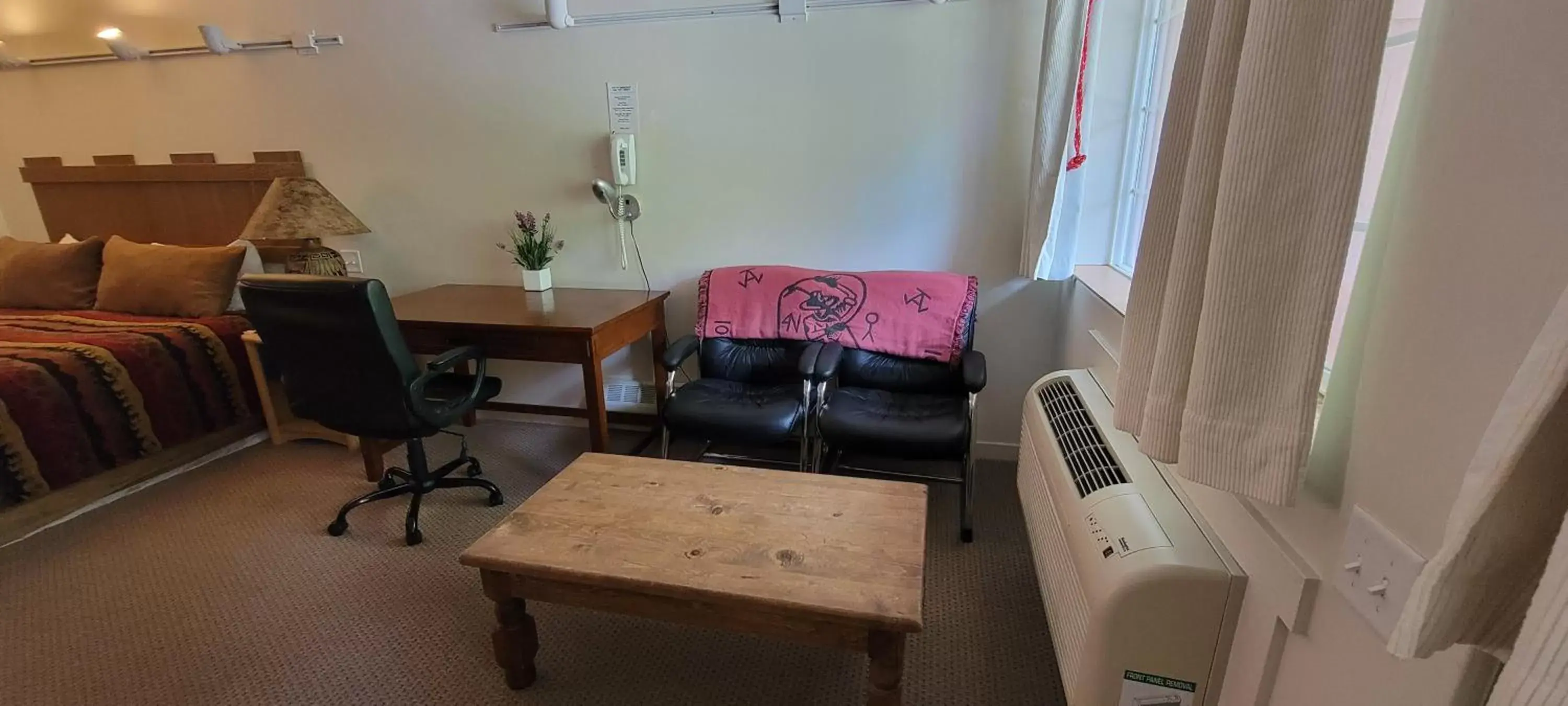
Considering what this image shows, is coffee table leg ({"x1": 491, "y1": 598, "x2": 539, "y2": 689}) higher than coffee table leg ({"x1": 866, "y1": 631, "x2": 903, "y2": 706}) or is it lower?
lower

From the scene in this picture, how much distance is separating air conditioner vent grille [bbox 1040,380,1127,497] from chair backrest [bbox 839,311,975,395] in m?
0.60

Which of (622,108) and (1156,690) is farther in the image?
(622,108)

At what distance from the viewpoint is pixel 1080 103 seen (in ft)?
6.84

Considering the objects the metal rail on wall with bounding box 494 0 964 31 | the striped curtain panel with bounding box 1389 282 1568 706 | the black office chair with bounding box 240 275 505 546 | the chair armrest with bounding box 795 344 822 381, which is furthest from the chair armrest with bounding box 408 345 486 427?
the striped curtain panel with bounding box 1389 282 1568 706

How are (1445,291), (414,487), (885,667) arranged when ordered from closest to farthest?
(1445,291) < (885,667) < (414,487)

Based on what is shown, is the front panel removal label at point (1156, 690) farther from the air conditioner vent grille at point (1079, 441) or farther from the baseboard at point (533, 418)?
the baseboard at point (533, 418)

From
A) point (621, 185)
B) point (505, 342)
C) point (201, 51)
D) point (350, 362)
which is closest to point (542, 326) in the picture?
point (505, 342)

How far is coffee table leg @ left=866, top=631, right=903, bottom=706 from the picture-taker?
125 cm

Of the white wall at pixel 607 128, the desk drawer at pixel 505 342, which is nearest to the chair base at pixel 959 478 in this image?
the white wall at pixel 607 128

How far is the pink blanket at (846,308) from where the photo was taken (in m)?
2.45

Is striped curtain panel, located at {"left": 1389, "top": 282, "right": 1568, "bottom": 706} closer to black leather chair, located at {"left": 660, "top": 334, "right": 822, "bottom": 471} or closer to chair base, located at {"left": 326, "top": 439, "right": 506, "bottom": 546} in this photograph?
black leather chair, located at {"left": 660, "top": 334, "right": 822, "bottom": 471}

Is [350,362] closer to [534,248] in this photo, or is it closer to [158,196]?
[534,248]

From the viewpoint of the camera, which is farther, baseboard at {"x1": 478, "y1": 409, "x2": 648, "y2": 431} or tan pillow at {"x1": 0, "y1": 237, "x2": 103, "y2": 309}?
baseboard at {"x1": 478, "y1": 409, "x2": 648, "y2": 431}

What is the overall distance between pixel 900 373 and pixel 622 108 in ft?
5.35
